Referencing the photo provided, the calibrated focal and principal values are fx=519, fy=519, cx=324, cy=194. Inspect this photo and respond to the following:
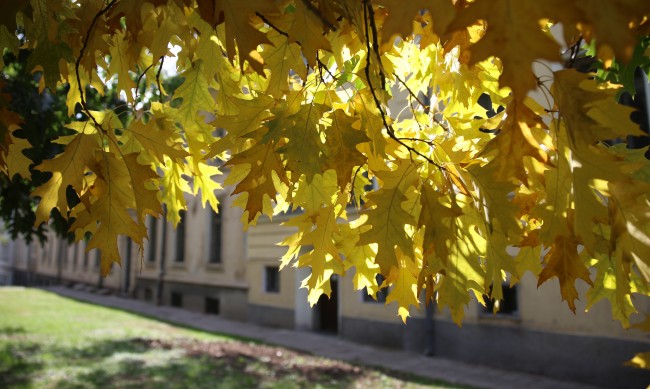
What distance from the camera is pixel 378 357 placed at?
347 inches

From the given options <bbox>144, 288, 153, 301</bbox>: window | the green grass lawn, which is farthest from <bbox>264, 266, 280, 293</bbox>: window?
<bbox>144, 288, 153, 301</bbox>: window

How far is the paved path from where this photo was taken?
7145 millimetres

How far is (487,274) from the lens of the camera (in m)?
1.44

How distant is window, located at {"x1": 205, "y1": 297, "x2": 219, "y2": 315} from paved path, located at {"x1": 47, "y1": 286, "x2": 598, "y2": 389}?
50cm

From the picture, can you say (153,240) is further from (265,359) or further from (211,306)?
(265,359)

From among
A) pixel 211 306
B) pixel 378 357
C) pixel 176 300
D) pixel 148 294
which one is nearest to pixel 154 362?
pixel 378 357

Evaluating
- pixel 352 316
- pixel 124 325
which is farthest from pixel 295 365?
pixel 124 325

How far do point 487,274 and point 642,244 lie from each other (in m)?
0.39

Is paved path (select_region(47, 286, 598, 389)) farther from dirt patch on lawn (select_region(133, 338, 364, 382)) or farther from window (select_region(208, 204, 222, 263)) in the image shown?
window (select_region(208, 204, 222, 263))

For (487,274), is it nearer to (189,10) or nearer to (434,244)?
(434,244)

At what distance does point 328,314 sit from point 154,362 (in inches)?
197

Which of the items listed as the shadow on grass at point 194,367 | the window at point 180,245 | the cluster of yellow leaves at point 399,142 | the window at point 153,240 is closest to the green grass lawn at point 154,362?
the shadow on grass at point 194,367

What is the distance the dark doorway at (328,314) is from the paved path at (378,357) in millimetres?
661

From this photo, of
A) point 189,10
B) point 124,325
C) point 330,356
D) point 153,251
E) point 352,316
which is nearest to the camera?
point 189,10
